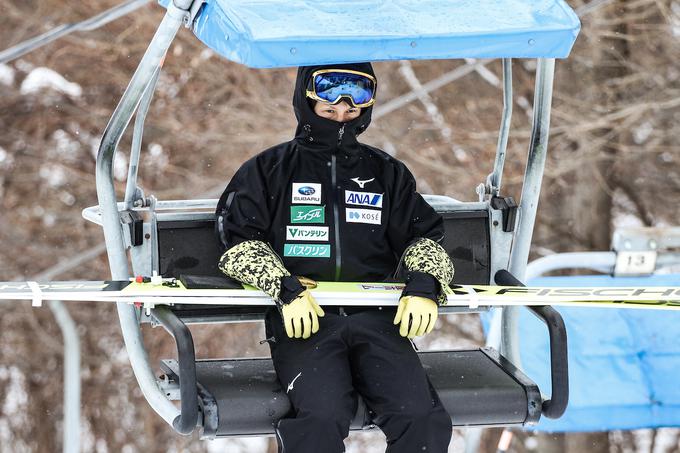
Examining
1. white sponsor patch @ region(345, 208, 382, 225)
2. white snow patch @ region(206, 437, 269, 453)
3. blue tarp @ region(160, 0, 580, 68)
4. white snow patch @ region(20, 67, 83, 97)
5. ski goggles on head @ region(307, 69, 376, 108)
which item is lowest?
white snow patch @ region(206, 437, 269, 453)

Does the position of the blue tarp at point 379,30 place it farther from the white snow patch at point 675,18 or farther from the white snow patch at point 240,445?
the white snow patch at point 240,445

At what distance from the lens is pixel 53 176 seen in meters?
11.7

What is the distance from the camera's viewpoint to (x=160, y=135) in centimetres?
1164

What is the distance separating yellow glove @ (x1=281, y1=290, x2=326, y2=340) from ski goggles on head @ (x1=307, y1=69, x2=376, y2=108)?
0.65 metres

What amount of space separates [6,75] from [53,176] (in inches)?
38.4

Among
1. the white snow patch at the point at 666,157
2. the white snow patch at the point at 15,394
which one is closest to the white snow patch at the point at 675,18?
the white snow patch at the point at 666,157

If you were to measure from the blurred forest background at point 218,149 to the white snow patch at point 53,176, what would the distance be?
0.01 metres

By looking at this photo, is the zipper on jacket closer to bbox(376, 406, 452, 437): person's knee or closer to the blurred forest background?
bbox(376, 406, 452, 437): person's knee

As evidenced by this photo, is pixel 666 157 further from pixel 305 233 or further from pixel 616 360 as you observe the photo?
pixel 305 233

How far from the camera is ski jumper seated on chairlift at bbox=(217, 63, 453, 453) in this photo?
3.78 metres

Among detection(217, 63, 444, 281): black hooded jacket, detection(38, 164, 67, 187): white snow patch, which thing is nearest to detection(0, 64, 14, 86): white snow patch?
detection(38, 164, 67, 187): white snow patch

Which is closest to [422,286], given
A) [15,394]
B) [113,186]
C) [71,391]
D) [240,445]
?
[113,186]

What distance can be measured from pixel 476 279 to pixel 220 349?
23.8ft

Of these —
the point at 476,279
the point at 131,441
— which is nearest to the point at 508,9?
the point at 476,279
